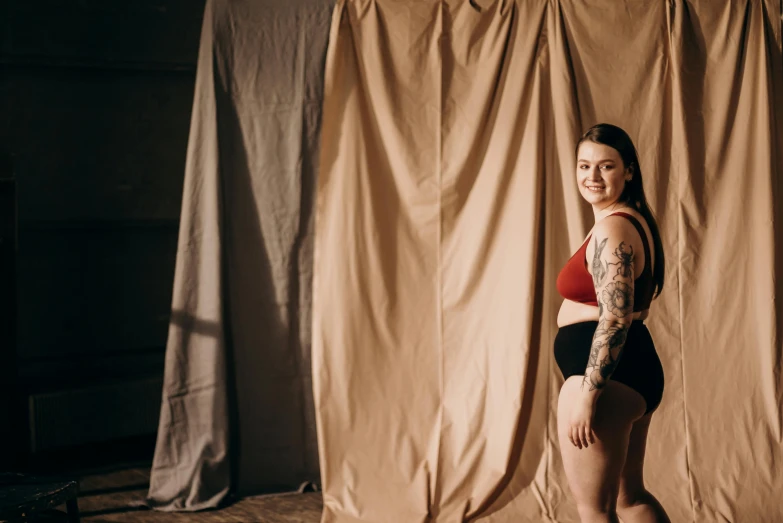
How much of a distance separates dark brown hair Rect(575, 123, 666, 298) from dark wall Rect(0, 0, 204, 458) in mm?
2884

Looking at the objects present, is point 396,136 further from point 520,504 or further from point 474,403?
point 520,504

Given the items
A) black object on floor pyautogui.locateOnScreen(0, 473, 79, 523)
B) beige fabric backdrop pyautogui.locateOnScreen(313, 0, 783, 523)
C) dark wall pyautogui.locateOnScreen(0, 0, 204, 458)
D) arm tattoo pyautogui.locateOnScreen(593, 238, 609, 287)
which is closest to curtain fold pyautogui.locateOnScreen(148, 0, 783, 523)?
beige fabric backdrop pyautogui.locateOnScreen(313, 0, 783, 523)

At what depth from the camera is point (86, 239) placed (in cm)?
Result: 418

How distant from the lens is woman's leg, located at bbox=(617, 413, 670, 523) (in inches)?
80.4

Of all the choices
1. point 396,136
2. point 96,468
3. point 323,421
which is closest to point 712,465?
point 323,421

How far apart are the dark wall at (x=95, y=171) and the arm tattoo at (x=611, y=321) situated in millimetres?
2961

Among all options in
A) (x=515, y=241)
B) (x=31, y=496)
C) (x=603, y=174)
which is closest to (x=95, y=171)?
(x=515, y=241)

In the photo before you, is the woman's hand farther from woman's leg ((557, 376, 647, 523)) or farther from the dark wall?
the dark wall

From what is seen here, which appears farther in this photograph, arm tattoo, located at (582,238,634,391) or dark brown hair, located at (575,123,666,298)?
dark brown hair, located at (575,123,666,298)

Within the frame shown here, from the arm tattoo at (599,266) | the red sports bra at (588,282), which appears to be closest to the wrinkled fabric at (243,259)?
the red sports bra at (588,282)

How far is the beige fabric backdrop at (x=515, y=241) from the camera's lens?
10.2ft

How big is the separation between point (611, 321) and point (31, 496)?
4.69 feet

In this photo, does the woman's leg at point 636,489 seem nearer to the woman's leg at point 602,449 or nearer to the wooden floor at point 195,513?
the woman's leg at point 602,449

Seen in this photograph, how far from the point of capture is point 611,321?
1802mm
